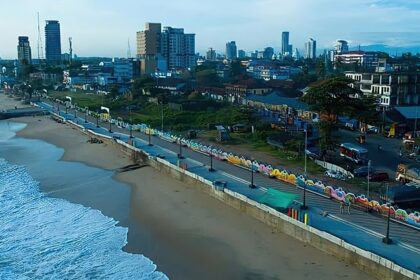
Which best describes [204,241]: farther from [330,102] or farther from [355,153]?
[330,102]

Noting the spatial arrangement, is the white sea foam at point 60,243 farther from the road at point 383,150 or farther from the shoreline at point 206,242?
the road at point 383,150

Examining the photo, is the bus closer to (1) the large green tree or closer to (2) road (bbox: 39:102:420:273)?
(1) the large green tree

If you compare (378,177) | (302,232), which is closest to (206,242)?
(302,232)

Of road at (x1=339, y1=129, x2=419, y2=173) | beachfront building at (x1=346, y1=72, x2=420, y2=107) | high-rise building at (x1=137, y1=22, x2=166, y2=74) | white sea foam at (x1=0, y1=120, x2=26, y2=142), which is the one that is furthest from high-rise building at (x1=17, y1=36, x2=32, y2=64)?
road at (x1=339, y1=129, x2=419, y2=173)

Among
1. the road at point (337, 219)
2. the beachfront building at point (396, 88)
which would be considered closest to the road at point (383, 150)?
the road at point (337, 219)

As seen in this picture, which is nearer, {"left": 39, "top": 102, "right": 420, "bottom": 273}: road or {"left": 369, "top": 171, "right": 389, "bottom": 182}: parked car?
{"left": 39, "top": 102, "right": 420, "bottom": 273}: road

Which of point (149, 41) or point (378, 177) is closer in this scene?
point (378, 177)
